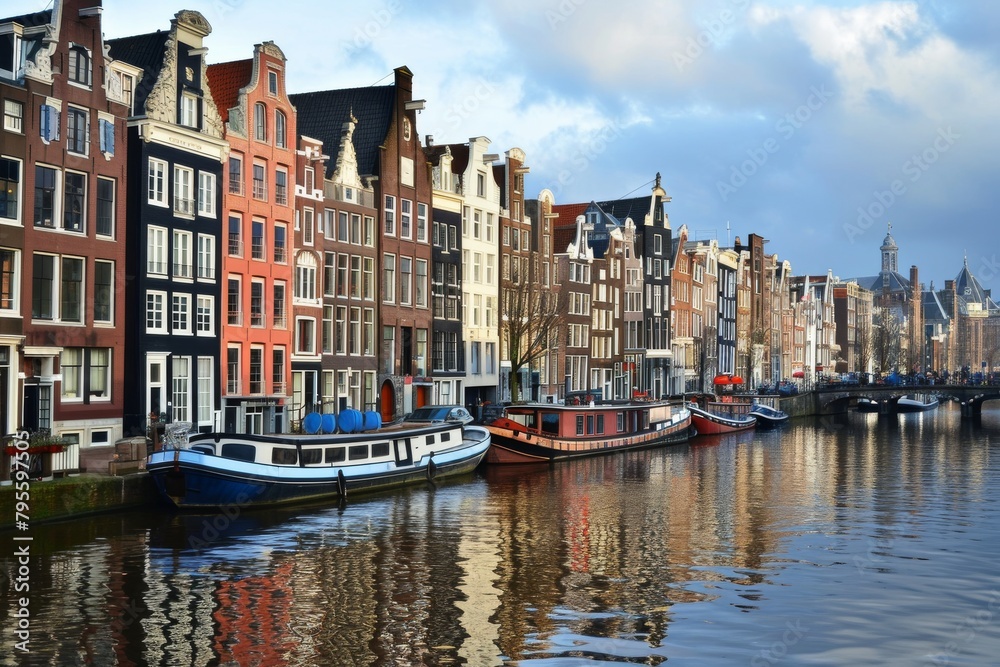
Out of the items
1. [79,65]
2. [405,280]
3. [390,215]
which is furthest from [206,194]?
[405,280]

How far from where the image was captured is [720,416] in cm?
9444

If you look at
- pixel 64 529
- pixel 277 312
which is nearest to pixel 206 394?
pixel 277 312

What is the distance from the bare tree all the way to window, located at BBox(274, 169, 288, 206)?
21551 mm

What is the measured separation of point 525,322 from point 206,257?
3159cm

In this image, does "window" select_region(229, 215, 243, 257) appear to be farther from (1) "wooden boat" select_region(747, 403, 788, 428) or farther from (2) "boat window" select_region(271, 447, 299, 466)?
(1) "wooden boat" select_region(747, 403, 788, 428)

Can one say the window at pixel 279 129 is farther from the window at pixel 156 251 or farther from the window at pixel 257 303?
the window at pixel 156 251

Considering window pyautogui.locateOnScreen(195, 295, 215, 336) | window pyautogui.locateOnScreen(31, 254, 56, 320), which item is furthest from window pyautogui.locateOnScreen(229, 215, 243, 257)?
window pyautogui.locateOnScreen(31, 254, 56, 320)

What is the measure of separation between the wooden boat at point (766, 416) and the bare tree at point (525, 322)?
26206 millimetres

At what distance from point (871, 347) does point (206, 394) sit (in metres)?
150

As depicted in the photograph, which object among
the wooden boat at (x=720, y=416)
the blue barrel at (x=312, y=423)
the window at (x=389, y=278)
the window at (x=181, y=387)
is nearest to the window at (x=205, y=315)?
the window at (x=181, y=387)

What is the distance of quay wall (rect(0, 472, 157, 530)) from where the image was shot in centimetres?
3469

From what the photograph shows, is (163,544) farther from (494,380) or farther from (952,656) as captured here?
(494,380)

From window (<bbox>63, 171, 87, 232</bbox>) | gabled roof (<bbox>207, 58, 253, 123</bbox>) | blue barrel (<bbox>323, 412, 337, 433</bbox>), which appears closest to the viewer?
window (<bbox>63, 171, 87, 232</bbox>)

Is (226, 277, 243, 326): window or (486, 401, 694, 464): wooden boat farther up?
(226, 277, 243, 326): window
